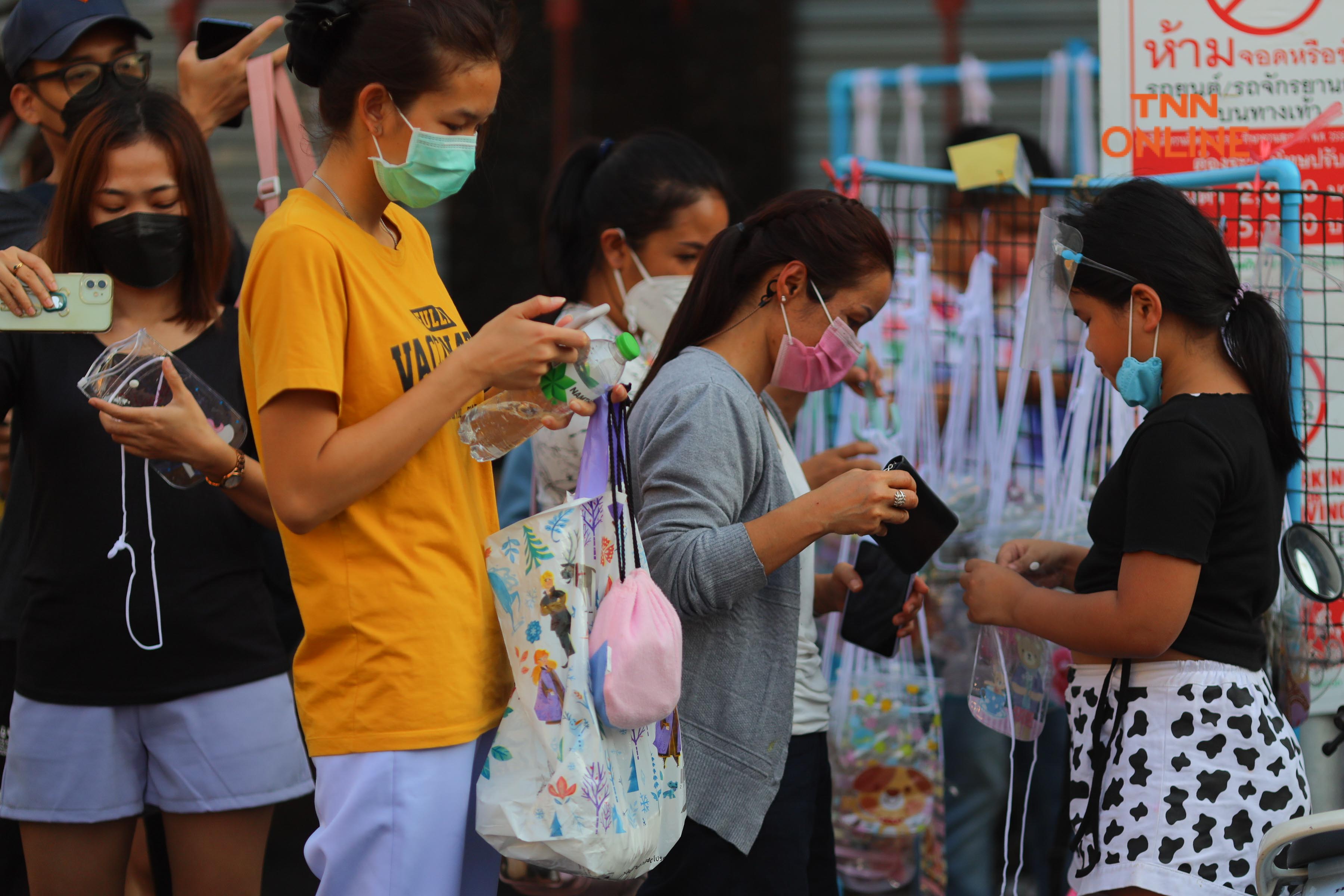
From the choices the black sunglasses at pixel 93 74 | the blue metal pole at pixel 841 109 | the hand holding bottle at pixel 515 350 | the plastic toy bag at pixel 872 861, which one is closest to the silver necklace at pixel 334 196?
the hand holding bottle at pixel 515 350

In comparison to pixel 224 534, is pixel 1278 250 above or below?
above

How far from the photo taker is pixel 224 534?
2.37 m

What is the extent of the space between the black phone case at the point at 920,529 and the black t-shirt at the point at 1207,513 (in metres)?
Answer: 0.27

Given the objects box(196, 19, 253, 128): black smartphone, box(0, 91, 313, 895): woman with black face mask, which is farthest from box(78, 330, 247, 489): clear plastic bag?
box(196, 19, 253, 128): black smartphone

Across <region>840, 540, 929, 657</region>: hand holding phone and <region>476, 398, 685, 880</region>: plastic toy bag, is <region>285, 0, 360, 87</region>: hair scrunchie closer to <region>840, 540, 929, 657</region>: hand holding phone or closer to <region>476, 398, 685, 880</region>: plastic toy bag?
<region>476, 398, 685, 880</region>: plastic toy bag

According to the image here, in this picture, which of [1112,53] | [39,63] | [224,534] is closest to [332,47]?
→ [224,534]

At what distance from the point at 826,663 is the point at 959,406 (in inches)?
31.3

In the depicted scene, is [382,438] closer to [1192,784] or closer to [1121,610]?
[1121,610]

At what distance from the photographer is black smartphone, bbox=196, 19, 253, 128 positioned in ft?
9.18

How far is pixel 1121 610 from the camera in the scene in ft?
6.72

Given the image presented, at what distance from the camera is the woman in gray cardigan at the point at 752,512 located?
2.03 meters

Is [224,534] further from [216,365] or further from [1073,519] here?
[1073,519]

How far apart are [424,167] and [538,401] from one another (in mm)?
391

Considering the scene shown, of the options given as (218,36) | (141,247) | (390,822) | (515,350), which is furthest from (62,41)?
(390,822)
